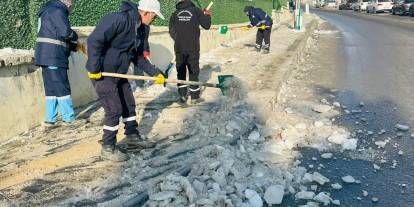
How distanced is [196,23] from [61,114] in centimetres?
273

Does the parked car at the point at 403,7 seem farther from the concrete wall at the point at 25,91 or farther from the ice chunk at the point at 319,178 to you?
the ice chunk at the point at 319,178

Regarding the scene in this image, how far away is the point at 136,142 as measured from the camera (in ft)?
17.8

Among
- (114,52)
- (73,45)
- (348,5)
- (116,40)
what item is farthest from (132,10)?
(348,5)

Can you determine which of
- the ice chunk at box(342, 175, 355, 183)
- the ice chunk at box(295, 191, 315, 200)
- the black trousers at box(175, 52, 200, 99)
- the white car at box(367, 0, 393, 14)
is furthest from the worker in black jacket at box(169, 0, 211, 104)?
the white car at box(367, 0, 393, 14)

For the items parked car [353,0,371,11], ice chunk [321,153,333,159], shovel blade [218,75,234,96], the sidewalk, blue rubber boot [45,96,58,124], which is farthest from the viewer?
parked car [353,0,371,11]

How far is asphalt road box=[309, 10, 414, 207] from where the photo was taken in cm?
431

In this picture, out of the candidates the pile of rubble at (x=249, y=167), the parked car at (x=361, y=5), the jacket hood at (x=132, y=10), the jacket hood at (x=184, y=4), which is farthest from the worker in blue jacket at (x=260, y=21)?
the parked car at (x=361, y=5)

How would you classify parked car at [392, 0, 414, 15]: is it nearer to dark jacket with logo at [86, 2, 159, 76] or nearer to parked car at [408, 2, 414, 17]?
parked car at [408, 2, 414, 17]

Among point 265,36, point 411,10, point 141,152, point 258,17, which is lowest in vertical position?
point 141,152

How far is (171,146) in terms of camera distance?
5469mm

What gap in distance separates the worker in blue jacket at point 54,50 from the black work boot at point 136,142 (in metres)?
1.39

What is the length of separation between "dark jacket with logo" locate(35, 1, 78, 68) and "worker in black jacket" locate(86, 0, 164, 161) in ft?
4.21

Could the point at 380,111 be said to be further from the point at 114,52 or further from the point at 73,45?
the point at 73,45

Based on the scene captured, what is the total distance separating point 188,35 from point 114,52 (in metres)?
2.69
